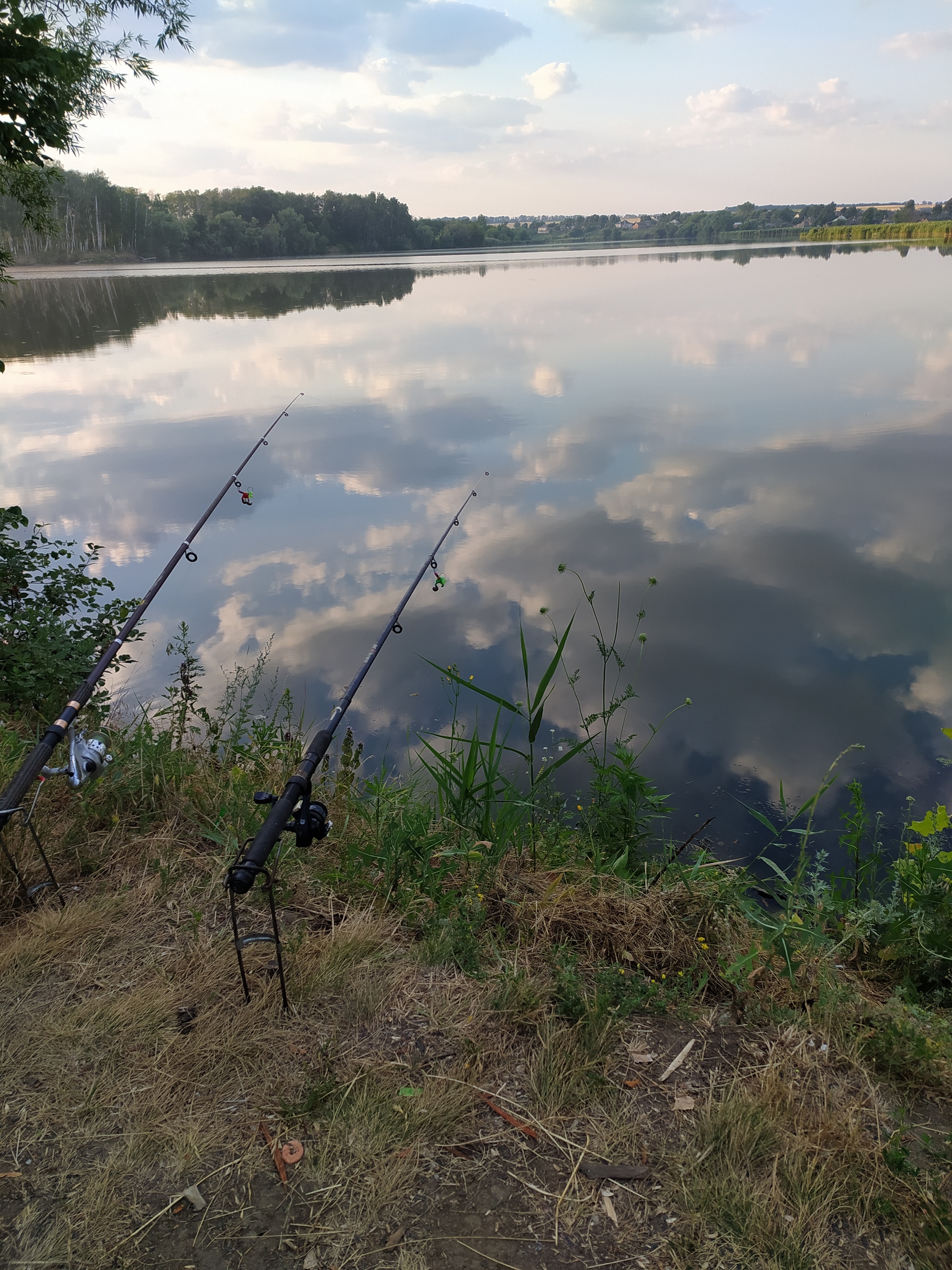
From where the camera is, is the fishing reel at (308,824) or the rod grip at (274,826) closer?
the rod grip at (274,826)

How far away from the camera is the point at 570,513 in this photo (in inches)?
371

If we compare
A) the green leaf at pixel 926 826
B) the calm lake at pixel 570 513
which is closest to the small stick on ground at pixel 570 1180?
the green leaf at pixel 926 826

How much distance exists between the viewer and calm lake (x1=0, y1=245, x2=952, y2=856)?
5.75 m

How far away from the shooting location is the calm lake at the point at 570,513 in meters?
5.75

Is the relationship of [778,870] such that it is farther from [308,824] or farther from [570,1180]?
[308,824]

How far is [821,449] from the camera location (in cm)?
1155

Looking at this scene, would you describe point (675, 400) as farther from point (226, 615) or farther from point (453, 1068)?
point (453, 1068)

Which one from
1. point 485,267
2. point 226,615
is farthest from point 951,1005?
point 485,267

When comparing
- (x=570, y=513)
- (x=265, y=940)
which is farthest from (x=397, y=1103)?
(x=570, y=513)

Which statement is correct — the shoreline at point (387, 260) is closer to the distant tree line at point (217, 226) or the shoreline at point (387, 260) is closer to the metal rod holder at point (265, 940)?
the distant tree line at point (217, 226)

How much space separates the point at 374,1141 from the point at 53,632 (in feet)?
14.3

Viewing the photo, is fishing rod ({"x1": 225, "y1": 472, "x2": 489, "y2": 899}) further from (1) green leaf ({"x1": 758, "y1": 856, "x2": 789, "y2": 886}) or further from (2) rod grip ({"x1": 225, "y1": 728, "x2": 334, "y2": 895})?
(1) green leaf ({"x1": 758, "y1": 856, "x2": 789, "y2": 886})

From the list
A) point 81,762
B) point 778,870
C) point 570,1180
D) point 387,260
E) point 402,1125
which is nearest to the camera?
point 570,1180

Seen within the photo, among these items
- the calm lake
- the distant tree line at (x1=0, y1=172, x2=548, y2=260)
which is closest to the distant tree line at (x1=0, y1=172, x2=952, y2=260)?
the distant tree line at (x1=0, y1=172, x2=548, y2=260)
